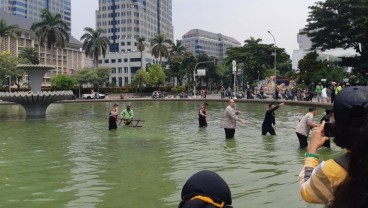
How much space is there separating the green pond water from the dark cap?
4.98 meters

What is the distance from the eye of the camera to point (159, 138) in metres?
17.1

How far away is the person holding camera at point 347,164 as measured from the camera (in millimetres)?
1991

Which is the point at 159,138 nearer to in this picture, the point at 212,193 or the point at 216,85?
the point at 212,193

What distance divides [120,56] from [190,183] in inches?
5545

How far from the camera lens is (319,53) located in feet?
251

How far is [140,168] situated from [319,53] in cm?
7130

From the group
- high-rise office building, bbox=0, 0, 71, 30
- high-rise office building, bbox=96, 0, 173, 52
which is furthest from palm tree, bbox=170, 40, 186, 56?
high-rise office building, bbox=0, 0, 71, 30

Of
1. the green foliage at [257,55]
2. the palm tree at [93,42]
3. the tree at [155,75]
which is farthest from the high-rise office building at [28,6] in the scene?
the green foliage at [257,55]

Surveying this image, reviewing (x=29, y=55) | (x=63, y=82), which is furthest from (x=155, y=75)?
(x=29, y=55)

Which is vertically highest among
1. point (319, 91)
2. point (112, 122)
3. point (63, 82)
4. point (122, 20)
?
point (122, 20)

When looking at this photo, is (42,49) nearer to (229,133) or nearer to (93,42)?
(93,42)

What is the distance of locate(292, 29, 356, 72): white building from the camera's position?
69.5m

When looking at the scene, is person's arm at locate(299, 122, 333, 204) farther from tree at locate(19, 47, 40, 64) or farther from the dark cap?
tree at locate(19, 47, 40, 64)

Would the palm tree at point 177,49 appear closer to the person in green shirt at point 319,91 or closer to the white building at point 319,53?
the white building at point 319,53
